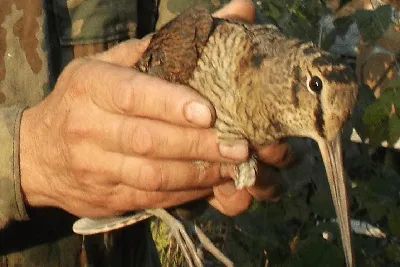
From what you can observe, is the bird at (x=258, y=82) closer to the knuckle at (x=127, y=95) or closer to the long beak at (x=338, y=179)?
the long beak at (x=338, y=179)

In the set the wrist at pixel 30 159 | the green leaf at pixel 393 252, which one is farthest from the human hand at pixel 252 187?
the green leaf at pixel 393 252

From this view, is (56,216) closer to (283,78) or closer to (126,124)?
(126,124)

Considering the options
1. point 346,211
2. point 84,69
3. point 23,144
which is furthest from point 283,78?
point 23,144

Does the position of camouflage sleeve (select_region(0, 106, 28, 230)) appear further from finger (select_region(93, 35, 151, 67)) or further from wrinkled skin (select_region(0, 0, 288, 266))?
finger (select_region(93, 35, 151, 67))

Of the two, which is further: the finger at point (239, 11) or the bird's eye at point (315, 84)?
the finger at point (239, 11)

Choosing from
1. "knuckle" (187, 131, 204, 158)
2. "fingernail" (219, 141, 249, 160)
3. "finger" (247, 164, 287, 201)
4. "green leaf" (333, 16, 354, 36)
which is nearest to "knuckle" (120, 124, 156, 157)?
"knuckle" (187, 131, 204, 158)

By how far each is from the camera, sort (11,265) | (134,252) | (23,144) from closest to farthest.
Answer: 1. (23,144)
2. (11,265)
3. (134,252)

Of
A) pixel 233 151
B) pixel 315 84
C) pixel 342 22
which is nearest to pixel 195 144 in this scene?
pixel 233 151
